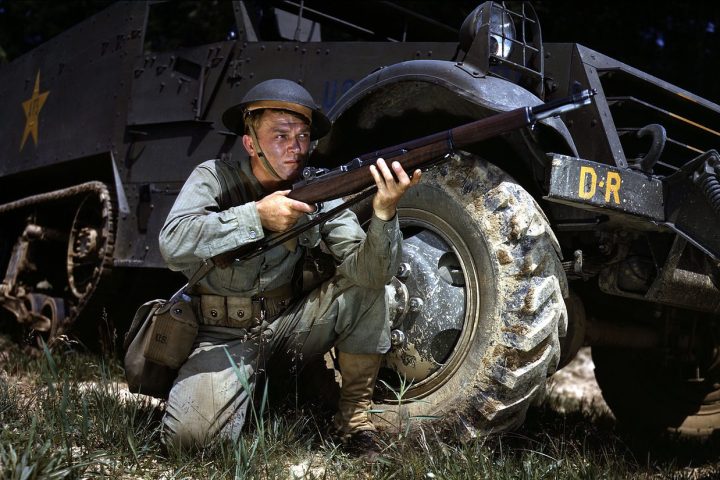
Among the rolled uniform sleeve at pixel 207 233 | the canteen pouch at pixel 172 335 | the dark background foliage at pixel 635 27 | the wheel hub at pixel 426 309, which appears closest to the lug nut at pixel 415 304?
the wheel hub at pixel 426 309

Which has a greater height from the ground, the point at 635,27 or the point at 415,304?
the point at 635,27

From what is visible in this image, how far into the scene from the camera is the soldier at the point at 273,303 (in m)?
3.01

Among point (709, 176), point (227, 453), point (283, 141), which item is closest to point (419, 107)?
point (283, 141)

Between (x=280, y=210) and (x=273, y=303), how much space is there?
51 cm

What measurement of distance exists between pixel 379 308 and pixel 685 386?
2.07 m

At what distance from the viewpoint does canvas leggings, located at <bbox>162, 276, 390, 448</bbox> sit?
3.00 metres

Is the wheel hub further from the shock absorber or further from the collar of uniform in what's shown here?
the shock absorber

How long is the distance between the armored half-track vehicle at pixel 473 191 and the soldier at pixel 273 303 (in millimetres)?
194

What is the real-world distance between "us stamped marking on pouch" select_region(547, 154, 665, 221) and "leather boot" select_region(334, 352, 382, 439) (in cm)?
91

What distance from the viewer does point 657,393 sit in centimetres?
449

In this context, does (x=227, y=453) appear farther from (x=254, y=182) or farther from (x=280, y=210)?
(x=254, y=182)

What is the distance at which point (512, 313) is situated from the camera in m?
2.98

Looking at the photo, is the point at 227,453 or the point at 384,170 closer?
the point at 384,170

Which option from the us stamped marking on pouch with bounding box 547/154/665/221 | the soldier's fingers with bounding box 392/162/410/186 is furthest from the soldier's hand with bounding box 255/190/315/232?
the us stamped marking on pouch with bounding box 547/154/665/221
